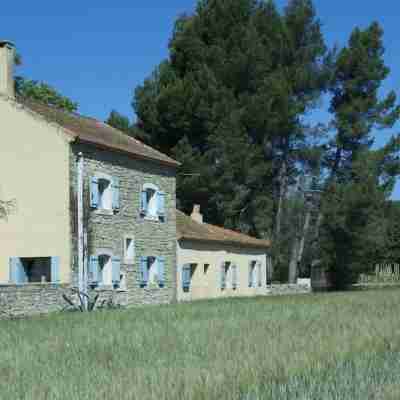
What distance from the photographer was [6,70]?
30.5 meters

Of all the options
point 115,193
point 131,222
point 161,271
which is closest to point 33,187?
point 115,193

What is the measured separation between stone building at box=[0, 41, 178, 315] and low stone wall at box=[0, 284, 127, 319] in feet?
0.23

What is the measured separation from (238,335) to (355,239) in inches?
1285

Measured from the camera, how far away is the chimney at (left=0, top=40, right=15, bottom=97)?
30.3 m

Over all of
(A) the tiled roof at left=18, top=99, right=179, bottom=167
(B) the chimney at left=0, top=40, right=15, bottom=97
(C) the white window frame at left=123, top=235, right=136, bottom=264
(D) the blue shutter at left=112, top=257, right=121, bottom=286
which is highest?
(B) the chimney at left=0, top=40, right=15, bottom=97

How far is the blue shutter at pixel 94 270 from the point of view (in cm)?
2998

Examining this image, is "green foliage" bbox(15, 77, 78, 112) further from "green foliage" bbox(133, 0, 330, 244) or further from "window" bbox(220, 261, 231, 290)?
"window" bbox(220, 261, 231, 290)

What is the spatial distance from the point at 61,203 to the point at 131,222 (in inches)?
164

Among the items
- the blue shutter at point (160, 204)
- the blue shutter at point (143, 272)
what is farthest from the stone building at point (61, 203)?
the blue shutter at point (160, 204)

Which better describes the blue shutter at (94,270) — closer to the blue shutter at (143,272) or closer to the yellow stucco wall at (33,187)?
the yellow stucco wall at (33,187)

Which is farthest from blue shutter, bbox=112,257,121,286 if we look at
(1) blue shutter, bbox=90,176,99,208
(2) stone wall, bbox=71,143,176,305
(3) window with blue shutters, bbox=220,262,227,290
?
(3) window with blue shutters, bbox=220,262,227,290

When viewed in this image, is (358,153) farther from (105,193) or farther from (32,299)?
(32,299)

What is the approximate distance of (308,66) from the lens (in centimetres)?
4681

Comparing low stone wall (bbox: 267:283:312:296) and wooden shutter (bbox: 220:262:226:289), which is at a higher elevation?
wooden shutter (bbox: 220:262:226:289)
